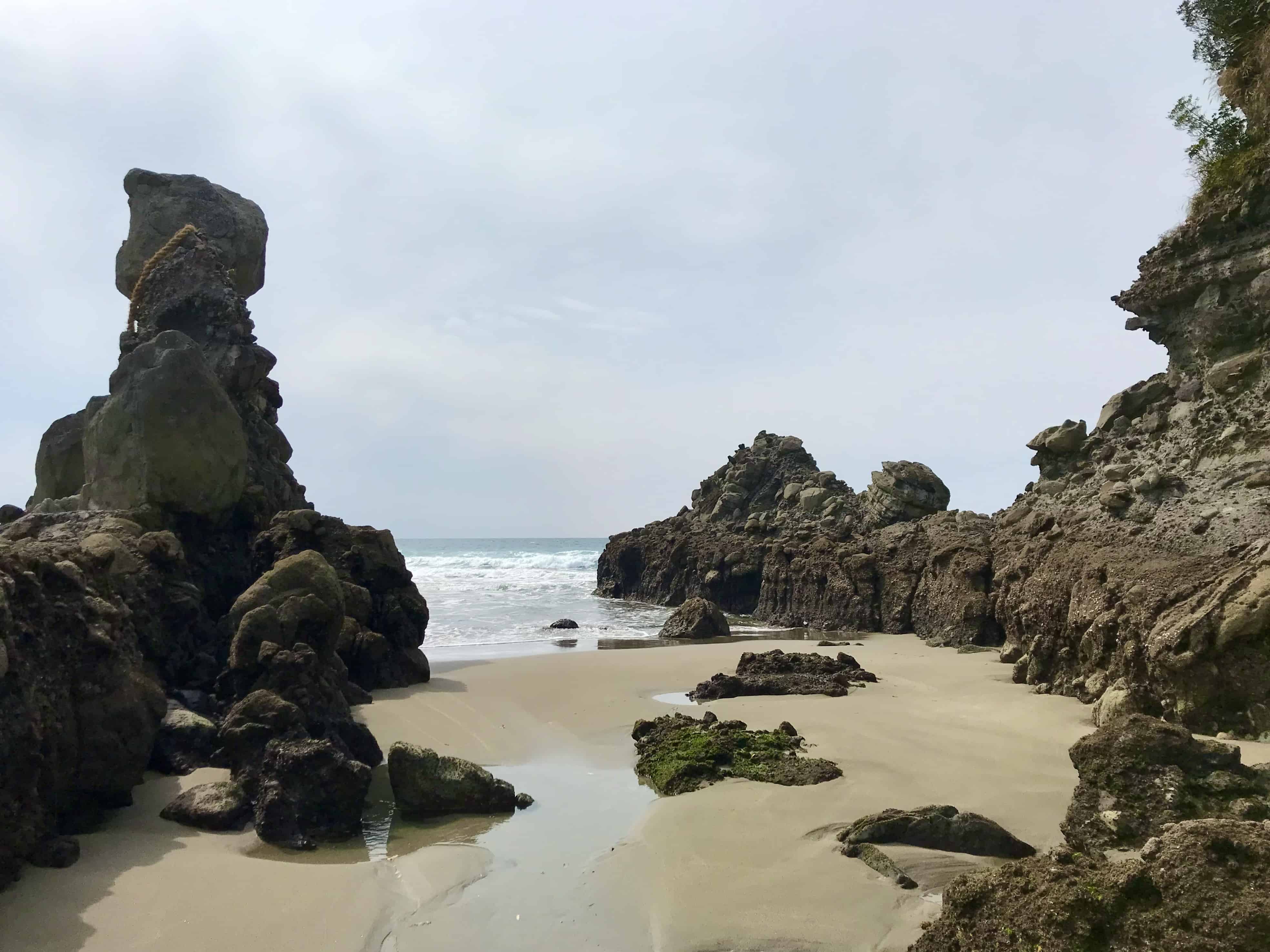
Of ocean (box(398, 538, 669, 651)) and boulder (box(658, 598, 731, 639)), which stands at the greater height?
boulder (box(658, 598, 731, 639))

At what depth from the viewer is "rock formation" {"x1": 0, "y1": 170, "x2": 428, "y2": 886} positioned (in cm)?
585

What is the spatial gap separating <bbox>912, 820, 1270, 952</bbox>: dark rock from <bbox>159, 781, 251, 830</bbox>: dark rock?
203 inches

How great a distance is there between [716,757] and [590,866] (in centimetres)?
241

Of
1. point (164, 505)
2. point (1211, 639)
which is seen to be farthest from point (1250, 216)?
point (164, 505)

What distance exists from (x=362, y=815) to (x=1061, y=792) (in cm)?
539

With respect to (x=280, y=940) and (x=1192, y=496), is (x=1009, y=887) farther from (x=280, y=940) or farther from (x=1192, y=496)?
(x=1192, y=496)

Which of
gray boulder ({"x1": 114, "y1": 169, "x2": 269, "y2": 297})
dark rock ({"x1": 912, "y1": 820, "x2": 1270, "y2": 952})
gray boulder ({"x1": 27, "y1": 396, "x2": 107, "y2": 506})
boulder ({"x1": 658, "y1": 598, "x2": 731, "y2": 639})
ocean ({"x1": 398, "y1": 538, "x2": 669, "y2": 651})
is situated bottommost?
ocean ({"x1": 398, "y1": 538, "x2": 669, "y2": 651})

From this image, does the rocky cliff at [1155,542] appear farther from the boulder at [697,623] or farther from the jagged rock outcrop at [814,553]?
the boulder at [697,623]

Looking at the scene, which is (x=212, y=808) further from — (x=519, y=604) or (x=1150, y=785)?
(x=519, y=604)

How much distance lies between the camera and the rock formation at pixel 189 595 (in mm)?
5848

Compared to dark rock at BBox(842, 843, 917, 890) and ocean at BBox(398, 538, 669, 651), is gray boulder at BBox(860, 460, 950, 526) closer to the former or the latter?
ocean at BBox(398, 538, 669, 651)

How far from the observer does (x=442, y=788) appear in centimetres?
671

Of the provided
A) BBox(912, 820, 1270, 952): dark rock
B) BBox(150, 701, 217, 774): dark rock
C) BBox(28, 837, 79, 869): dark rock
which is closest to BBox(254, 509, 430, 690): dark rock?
BBox(150, 701, 217, 774): dark rock

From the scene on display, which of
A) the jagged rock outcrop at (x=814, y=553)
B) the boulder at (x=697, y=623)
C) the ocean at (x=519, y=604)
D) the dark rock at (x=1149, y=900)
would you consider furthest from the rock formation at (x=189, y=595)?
the jagged rock outcrop at (x=814, y=553)
